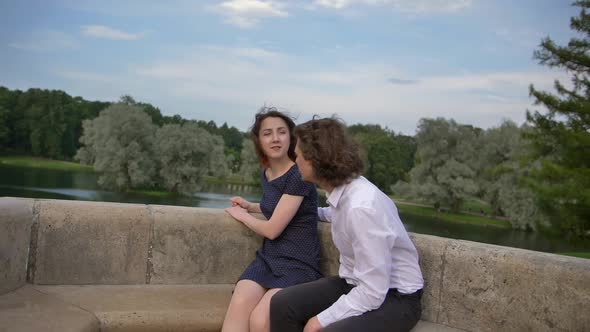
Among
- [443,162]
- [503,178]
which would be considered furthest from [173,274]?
[443,162]

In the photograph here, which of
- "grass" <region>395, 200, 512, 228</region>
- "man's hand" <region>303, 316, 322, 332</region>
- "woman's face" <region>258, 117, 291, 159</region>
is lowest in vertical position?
"grass" <region>395, 200, 512, 228</region>

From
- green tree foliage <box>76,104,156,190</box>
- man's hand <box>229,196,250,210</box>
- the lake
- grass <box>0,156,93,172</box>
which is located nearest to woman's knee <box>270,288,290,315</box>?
man's hand <box>229,196,250,210</box>

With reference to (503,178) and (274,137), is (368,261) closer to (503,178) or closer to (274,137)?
(274,137)

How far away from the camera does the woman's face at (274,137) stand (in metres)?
3.17

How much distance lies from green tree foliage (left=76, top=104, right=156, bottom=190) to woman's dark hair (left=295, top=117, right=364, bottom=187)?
3511 cm

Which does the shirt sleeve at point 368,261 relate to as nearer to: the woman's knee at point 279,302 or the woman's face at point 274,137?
the woman's knee at point 279,302

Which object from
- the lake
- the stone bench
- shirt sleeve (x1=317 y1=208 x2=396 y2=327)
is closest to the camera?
shirt sleeve (x1=317 y1=208 x2=396 y2=327)

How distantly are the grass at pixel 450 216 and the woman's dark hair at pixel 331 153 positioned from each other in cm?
3858

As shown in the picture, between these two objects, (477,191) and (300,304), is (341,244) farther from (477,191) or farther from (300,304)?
(477,191)

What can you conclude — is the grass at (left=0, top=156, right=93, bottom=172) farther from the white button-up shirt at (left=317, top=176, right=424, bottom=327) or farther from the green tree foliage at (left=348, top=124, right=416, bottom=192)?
the white button-up shirt at (left=317, top=176, right=424, bottom=327)

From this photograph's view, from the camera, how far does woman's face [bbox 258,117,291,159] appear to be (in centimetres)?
317

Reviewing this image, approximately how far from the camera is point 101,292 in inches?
120

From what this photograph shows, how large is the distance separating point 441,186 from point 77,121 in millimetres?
42519

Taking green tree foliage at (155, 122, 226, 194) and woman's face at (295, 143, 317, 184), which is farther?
green tree foliage at (155, 122, 226, 194)
